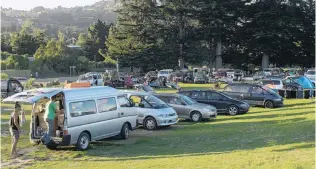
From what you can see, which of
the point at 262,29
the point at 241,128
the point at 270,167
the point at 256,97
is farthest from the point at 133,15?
the point at 270,167

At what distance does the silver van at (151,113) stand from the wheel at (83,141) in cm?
463

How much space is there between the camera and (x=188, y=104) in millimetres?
20594

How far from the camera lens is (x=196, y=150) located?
12898mm

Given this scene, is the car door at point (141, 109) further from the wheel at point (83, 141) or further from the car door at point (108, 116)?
the wheel at point (83, 141)

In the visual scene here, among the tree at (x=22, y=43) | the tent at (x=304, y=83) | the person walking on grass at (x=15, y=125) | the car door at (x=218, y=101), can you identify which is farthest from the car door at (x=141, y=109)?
the tree at (x=22, y=43)

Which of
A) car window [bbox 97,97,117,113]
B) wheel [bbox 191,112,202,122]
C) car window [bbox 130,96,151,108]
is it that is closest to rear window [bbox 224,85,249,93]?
wheel [bbox 191,112,202,122]

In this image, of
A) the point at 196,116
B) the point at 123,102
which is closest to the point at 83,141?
the point at 123,102

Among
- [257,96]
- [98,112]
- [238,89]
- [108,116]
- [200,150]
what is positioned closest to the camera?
[200,150]

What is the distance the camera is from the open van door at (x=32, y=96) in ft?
40.2

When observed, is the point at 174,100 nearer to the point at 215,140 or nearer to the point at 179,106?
the point at 179,106

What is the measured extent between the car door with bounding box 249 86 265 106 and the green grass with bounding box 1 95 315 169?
7.83m

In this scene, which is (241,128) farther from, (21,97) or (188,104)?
(21,97)

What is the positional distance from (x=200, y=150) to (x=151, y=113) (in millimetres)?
5230

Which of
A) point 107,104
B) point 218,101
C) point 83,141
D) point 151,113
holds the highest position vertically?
point 107,104
